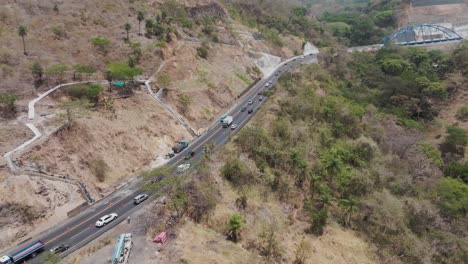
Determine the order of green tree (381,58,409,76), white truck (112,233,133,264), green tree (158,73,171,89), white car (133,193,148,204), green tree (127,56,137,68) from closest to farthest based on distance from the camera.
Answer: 1. white truck (112,233,133,264)
2. white car (133,193,148,204)
3. green tree (127,56,137,68)
4. green tree (158,73,171,89)
5. green tree (381,58,409,76)

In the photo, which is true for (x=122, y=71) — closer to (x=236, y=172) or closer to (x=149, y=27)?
(x=149, y=27)

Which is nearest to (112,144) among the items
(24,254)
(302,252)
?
(24,254)

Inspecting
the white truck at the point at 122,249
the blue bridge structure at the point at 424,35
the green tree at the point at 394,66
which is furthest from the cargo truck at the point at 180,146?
the blue bridge structure at the point at 424,35

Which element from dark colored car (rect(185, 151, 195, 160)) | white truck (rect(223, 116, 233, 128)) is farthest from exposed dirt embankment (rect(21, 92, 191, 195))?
white truck (rect(223, 116, 233, 128))

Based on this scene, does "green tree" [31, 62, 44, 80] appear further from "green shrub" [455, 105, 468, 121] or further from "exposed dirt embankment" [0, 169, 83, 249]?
"green shrub" [455, 105, 468, 121]

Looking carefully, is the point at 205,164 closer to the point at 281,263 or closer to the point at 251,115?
the point at 281,263

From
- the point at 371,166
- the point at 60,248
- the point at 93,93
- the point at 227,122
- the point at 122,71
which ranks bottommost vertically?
the point at 227,122

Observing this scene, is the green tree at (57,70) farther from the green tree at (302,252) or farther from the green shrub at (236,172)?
the green tree at (302,252)
